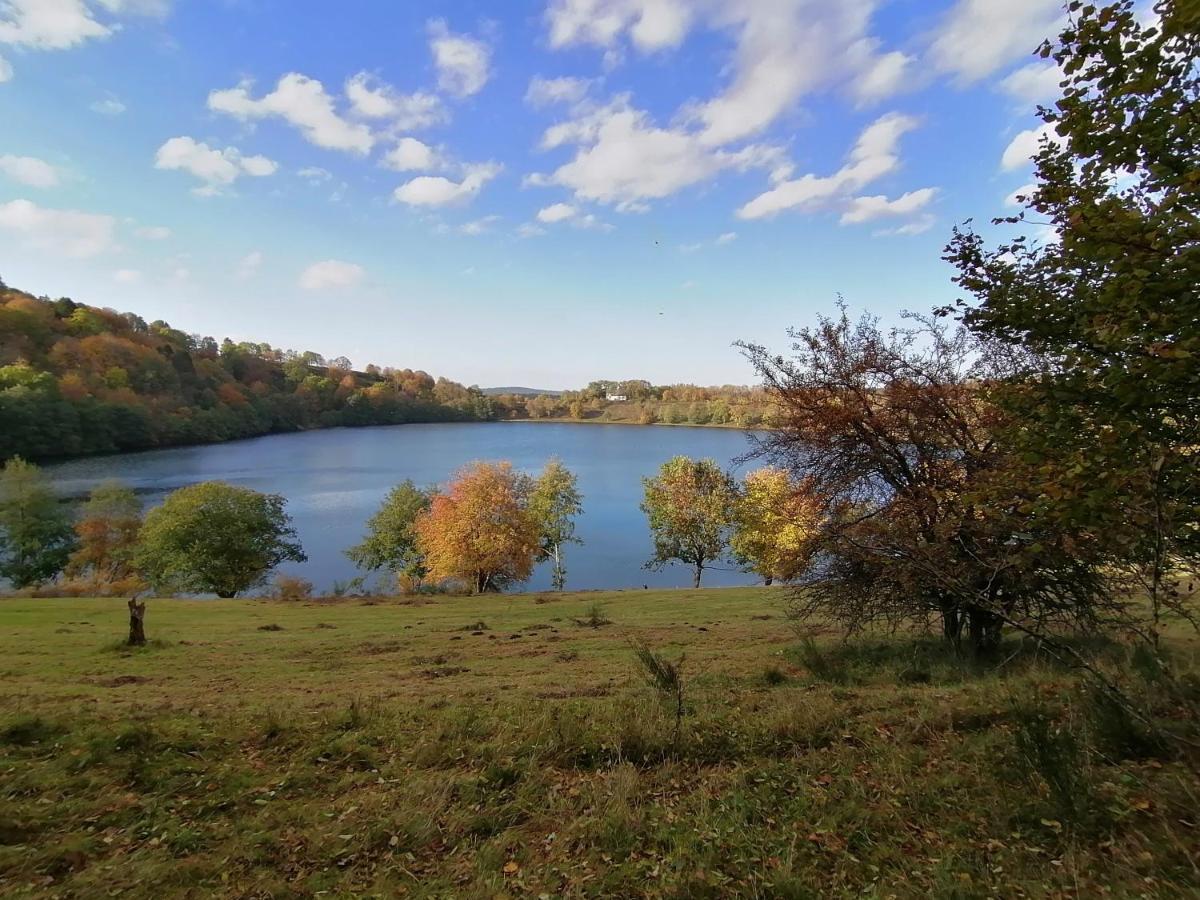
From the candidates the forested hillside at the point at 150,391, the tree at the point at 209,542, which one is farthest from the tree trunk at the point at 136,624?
the forested hillside at the point at 150,391

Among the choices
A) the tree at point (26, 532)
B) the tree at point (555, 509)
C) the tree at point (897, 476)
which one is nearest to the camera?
the tree at point (897, 476)

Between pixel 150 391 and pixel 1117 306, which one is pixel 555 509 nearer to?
pixel 1117 306

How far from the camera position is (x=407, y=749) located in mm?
5629

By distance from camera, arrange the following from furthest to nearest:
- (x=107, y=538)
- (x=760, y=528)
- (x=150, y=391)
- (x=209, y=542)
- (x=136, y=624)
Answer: (x=150, y=391)
(x=107, y=538)
(x=760, y=528)
(x=209, y=542)
(x=136, y=624)

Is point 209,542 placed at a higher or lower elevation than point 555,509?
lower

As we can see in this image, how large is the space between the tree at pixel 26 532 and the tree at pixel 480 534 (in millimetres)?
23086

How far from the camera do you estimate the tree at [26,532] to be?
1364 inches

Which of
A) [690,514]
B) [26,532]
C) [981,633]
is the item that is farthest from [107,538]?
[981,633]

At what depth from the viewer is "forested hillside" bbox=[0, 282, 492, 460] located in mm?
68875

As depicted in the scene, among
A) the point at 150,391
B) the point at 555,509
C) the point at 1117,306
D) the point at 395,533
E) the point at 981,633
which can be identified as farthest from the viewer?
the point at 150,391

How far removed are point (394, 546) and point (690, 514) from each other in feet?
62.2

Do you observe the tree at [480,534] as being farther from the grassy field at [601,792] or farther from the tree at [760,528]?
the grassy field at [601,792]

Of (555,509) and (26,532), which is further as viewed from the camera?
(555,509)

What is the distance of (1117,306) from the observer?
12.8 feet
